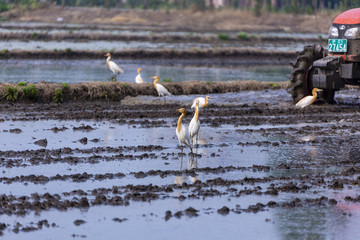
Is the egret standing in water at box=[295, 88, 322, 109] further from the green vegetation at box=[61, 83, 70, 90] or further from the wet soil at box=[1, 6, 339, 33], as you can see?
the wet soil at box=[1, 6, 339, 33]

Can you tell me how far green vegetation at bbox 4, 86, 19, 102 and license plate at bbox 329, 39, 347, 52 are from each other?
8.79m

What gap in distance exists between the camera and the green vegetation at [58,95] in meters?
19.1

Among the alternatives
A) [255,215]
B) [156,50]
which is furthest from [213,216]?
[156,50]

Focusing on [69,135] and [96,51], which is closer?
[69,135]

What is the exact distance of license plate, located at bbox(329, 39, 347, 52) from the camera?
1630 cm

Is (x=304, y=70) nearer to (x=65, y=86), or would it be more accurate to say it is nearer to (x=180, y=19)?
(x=65, y=86)

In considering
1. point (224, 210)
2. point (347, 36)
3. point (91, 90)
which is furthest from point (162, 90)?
point (224, 210)

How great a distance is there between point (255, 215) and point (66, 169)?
369 centimetres

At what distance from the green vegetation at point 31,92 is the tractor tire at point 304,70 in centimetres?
727

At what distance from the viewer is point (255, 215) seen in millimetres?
8242

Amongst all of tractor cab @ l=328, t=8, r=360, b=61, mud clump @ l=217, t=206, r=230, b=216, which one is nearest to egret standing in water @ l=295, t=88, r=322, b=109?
tractor cab @ l=328, t=8, r=360, b=61

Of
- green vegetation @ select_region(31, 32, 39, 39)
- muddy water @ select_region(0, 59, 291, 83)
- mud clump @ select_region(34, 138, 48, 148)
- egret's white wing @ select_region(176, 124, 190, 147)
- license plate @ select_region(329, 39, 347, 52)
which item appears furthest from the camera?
green vegetation @ select_region(31, 32, 39, 39)

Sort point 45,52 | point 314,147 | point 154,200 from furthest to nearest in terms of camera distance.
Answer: point 45,52
point 314,147
point 154,200

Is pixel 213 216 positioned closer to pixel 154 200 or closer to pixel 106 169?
pixel 154 200
